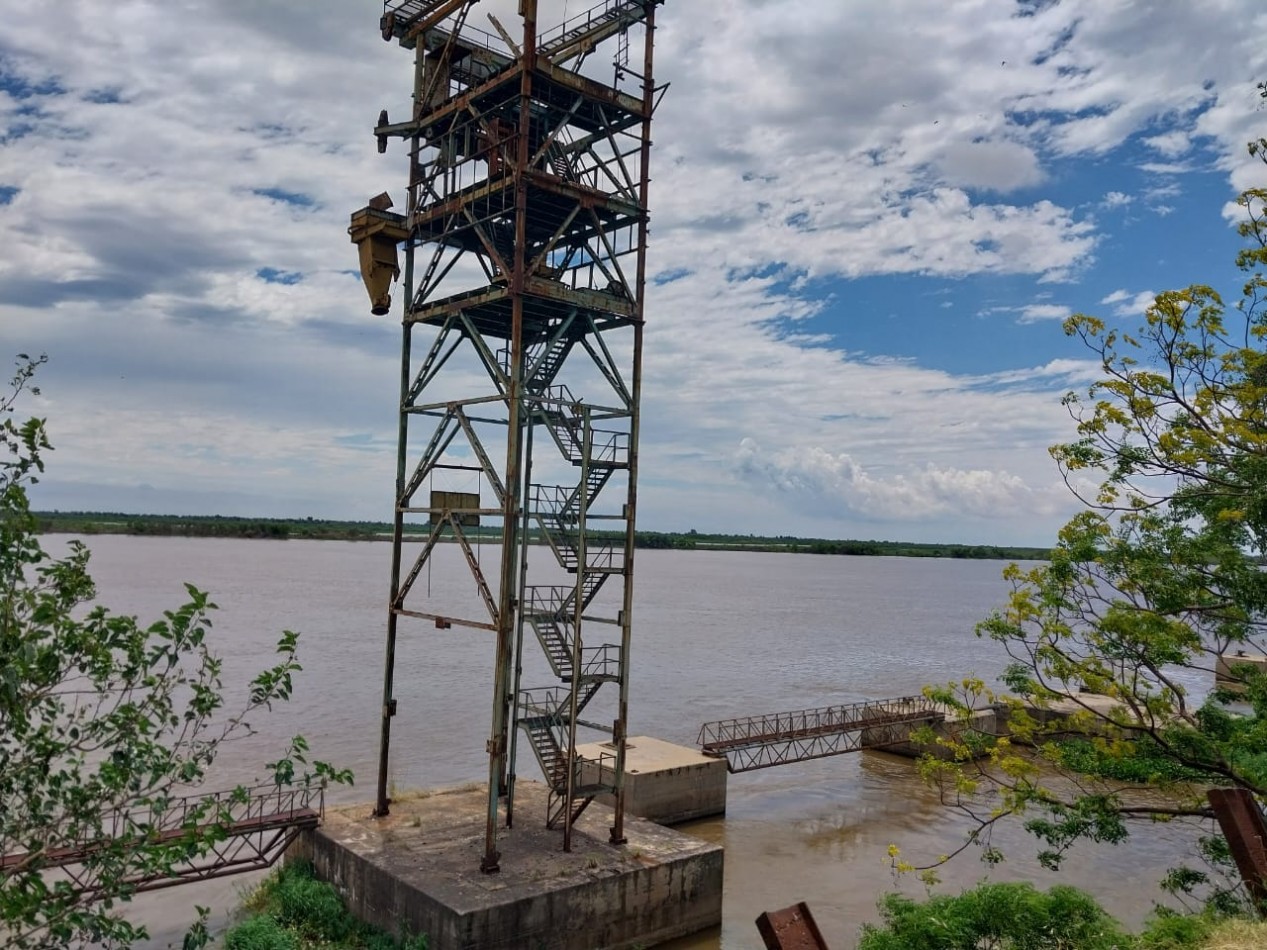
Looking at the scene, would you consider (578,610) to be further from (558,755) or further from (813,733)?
(813,733)

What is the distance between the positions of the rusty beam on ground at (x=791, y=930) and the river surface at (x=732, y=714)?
13.7 meters

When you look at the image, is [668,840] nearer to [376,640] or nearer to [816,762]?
[816,762]

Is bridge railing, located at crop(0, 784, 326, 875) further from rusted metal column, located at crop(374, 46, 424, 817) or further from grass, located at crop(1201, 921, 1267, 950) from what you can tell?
grass, located at crop(1201, 921, 1267, 950)

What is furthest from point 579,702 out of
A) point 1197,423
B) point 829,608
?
point 829,608

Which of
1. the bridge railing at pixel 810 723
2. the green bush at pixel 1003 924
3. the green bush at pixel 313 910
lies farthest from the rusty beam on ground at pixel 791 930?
the bridge railing at pixel 810 723

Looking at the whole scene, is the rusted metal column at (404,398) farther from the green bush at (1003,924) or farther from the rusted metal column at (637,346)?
the green bush at (1003,924)

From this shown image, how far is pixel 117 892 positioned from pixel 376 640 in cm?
5738

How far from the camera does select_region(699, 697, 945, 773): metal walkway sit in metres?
31.5

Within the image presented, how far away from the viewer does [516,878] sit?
1644 centimetres

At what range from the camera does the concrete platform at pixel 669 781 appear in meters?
26.0

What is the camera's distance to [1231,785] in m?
14.7

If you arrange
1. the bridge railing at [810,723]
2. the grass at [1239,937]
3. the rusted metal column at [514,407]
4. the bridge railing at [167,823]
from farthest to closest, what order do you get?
1. the bridge railing at [810,723]
2. the rusted metal column at [514,407]
3. the grass at [1239,937]
4. the bridge railing at [167,823]

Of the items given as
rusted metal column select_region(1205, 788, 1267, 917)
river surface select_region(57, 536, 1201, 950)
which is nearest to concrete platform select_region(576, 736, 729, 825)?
river surface select_region(57, 536, 1201, 950)

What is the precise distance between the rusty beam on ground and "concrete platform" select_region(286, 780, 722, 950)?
10.4 metres
